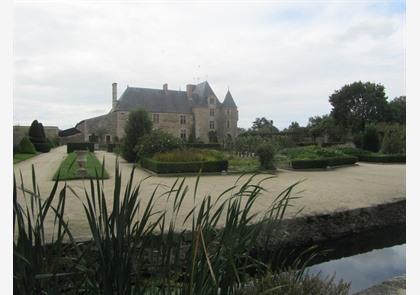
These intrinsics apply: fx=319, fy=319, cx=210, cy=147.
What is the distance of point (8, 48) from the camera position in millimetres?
567

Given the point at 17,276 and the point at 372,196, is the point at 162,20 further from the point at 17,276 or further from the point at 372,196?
the point at 372,196

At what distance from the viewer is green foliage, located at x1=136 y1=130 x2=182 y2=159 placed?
12500 millimetres

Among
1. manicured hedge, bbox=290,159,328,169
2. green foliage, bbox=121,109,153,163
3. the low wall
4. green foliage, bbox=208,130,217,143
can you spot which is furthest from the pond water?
green foliage, bbox=208,130,217,143

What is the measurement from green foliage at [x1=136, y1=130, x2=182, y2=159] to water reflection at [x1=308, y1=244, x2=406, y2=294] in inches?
365

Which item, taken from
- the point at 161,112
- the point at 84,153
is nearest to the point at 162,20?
the point at 84,153

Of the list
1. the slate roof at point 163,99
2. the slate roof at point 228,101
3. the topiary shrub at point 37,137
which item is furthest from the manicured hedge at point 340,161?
the slate roof at point 228,101

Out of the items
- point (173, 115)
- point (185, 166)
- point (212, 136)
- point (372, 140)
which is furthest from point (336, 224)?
point (173, 115)

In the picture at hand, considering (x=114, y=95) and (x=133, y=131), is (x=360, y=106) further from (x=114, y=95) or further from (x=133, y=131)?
(x=133, y=131)

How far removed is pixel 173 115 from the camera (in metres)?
32.3

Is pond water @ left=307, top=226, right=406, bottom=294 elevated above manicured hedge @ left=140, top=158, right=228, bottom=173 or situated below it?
below

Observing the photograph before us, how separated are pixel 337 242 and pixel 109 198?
3.72 metres

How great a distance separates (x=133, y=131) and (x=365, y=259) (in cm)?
1272

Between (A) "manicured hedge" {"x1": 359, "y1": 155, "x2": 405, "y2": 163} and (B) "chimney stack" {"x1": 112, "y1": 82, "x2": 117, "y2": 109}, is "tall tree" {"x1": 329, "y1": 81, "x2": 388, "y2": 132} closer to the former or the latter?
(A) "manicured hedge" {"x1": 359, "y1": 155, "x2": 405, "y2": 163}
